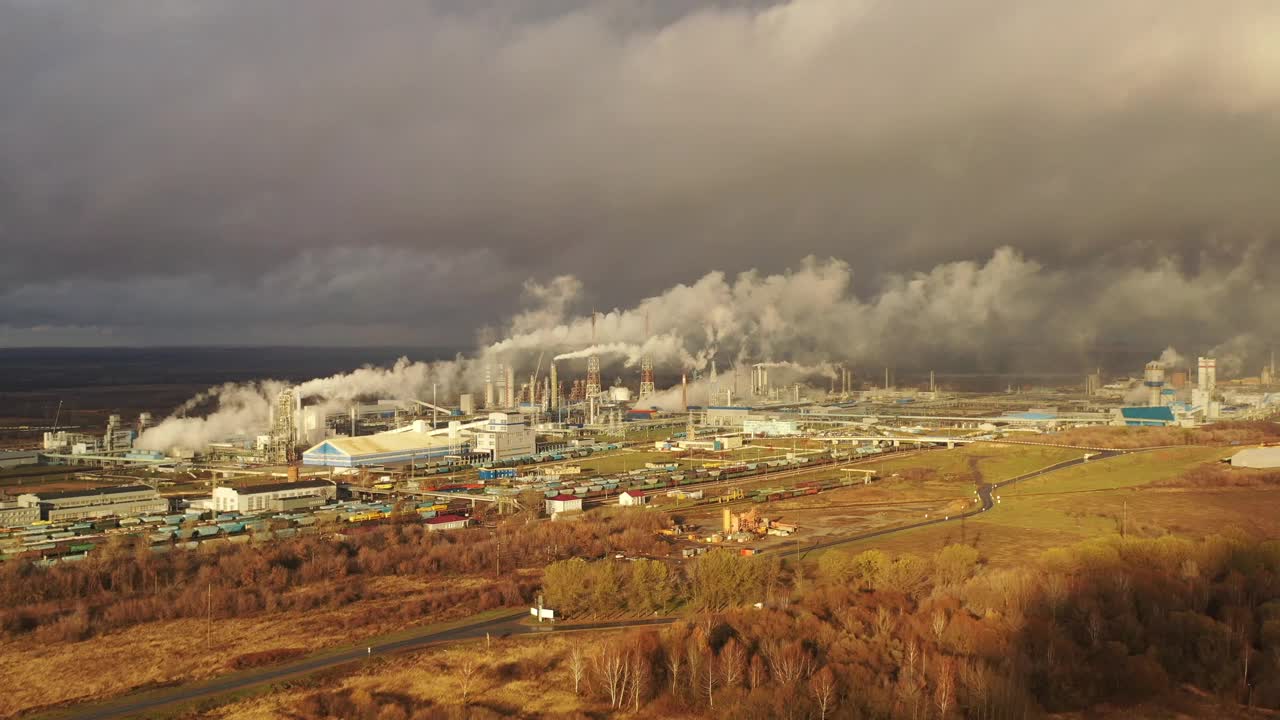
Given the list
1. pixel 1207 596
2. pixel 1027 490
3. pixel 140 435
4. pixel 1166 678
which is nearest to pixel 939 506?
pixel 1027 490

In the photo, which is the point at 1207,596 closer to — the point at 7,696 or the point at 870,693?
the point at 870,693

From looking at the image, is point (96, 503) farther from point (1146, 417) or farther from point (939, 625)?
point (1146, 417)

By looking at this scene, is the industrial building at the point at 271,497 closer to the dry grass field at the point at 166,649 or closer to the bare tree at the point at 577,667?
the dry grass field at the point at 166,649

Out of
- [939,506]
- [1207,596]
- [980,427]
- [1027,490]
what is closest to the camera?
[1207,596]

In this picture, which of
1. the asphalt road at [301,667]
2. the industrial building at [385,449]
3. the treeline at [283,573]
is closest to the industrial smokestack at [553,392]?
the industrial building at [385,449]

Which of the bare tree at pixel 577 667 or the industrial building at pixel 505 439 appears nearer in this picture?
the bare tree at pixel 577 667
